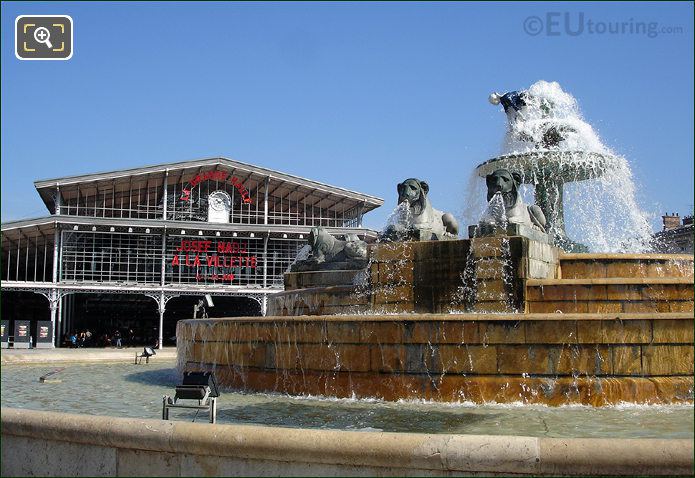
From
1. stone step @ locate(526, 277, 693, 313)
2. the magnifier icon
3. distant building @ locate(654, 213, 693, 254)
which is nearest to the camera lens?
the magnifier icon

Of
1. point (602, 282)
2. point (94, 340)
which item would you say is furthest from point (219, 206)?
point (602, 282)

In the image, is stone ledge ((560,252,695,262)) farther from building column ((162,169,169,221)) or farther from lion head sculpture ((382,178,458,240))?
building column ((162,169,169,221))

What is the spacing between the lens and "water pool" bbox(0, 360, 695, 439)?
7.41 meters

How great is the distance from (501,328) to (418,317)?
1.10 m

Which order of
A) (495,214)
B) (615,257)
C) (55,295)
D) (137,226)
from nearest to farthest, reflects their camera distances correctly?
(495,214), (615,257), (55,295), (137,226)

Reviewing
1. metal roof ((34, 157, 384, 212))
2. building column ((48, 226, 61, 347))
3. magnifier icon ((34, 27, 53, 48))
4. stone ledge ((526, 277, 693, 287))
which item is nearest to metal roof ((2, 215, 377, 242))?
building column ((48, 226, 61, 347))

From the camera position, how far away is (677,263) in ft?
45.4

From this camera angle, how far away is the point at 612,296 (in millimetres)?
11531

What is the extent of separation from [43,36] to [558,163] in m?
13.4

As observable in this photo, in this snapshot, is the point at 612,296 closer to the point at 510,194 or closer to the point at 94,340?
the point at 510,194

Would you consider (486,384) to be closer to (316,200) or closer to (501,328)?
(501,328)

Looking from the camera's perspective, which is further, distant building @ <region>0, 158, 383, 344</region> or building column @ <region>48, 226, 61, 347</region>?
distant building @ <region>0, 158, 383, 344</region>

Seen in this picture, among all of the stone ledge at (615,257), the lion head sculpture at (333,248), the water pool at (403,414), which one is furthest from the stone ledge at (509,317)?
the lion head sculpture at (333,248)

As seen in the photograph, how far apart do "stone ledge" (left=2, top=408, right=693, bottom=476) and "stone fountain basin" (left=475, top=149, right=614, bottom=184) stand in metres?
13.6
